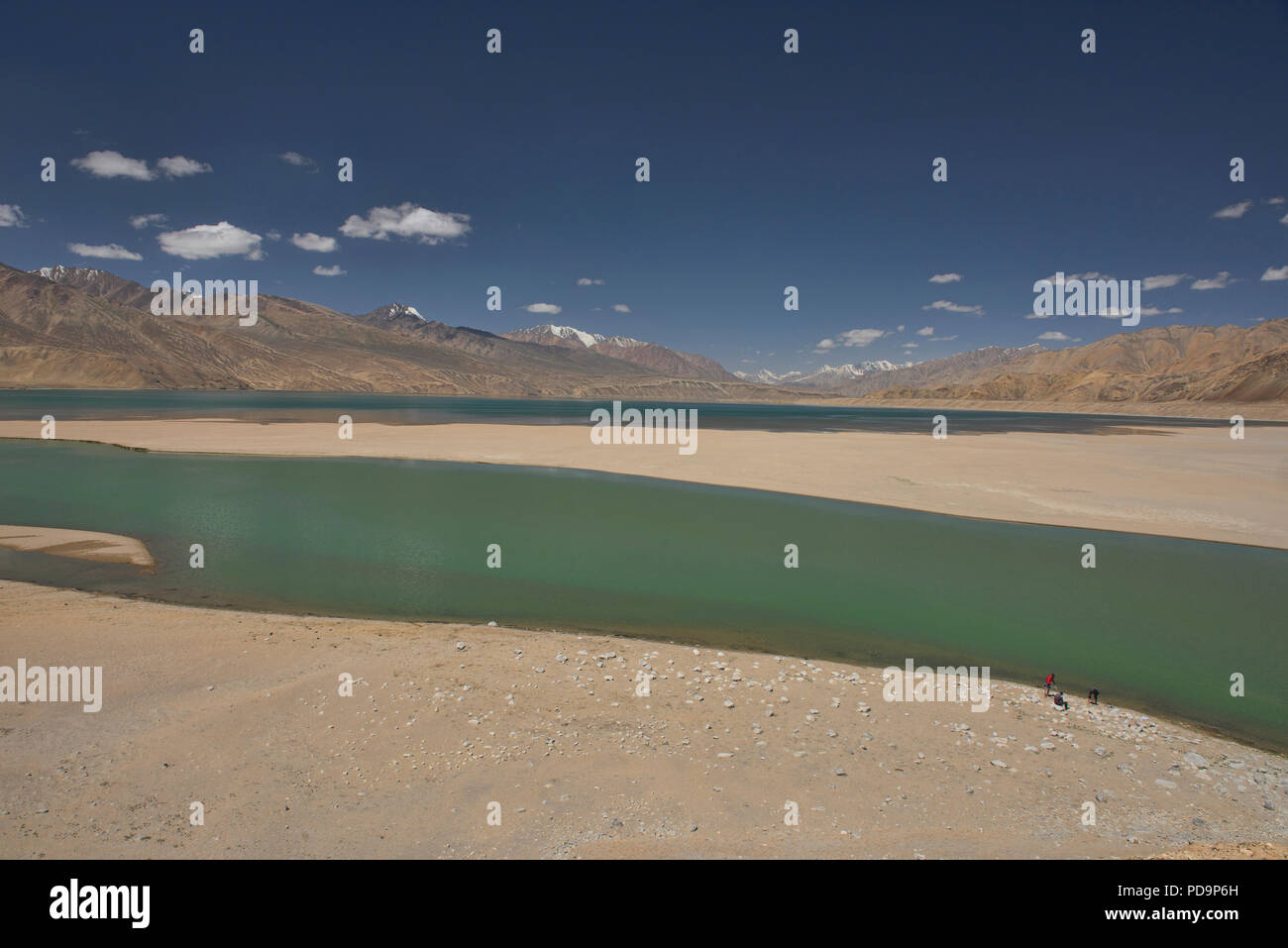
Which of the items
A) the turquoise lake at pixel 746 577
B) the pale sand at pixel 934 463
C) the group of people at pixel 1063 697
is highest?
the pale sand at pixel 934 463

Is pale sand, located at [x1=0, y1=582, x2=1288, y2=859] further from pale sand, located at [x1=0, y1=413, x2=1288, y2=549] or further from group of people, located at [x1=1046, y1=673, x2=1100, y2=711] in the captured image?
pale sand, located at [x1=0, y1=413, x2=1288, y2=549]

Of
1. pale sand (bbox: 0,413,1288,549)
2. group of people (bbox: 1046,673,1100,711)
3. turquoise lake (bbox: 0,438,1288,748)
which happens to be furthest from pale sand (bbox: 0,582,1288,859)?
pale sand (bbox: 0,413,1288,549)

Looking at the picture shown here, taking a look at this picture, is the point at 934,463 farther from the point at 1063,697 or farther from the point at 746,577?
the point at 1063,697

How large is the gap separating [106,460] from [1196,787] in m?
49.0

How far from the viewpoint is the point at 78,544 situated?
1723cm

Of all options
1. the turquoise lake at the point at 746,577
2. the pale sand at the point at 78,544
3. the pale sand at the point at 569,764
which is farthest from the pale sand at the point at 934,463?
the pale sand at the point at 78,544

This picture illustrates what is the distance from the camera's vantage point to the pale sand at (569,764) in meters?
5.86

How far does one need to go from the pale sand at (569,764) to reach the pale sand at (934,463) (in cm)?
1886

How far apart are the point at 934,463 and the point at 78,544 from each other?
42076mm

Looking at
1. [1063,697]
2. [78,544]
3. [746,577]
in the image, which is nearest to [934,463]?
[746,577]

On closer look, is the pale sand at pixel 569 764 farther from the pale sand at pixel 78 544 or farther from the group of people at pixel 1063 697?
the pale sand at pixel 78 544

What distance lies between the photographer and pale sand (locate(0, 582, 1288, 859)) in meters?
5.86

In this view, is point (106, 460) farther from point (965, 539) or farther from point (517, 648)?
point (965, 539)
